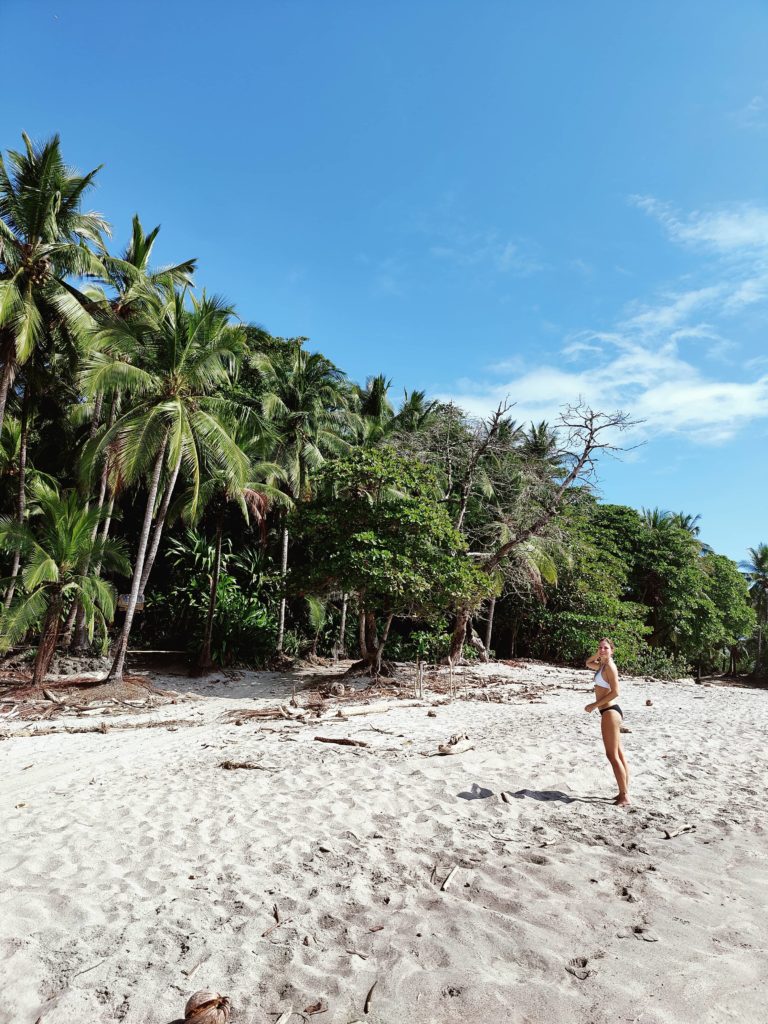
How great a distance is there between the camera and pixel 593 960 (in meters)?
3.16

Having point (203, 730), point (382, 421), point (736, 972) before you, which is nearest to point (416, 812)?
point (736, 972)

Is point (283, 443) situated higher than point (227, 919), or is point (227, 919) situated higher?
point (283, 443)

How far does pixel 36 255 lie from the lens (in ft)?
47.7

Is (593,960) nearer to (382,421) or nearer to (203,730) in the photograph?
(203,730)

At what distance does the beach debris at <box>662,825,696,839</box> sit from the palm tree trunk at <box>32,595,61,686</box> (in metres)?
11.8

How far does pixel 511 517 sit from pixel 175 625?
11.3 metres

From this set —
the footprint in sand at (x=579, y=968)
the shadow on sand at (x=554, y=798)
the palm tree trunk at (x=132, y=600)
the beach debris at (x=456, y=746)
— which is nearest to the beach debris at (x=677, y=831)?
the shadow on sand at (x=554, y=798)

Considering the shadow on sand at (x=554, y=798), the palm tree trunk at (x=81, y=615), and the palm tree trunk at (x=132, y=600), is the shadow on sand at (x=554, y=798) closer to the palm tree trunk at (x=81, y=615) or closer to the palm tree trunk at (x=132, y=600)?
the palm tree trunk at (x=132, y=600)

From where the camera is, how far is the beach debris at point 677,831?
4.87 meters

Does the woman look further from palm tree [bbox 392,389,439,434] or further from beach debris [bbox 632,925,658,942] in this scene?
palm tree [bbox 392,389,439,434]

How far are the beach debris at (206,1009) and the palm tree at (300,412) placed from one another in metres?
18.3

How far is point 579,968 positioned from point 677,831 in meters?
2.39

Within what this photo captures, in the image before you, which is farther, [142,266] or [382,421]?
[382,421]

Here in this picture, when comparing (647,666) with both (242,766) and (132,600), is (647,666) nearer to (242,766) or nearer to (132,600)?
(132,600)
